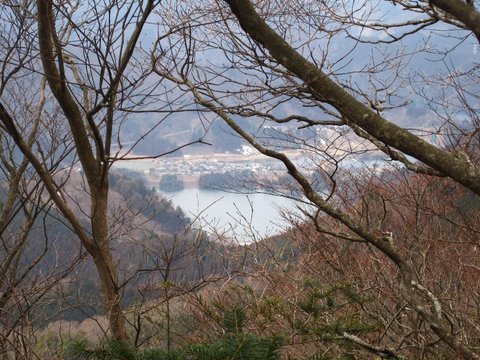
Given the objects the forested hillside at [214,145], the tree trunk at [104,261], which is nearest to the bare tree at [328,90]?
the forested hillside at [214,145]

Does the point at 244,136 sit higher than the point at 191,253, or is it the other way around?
the point at 244,136

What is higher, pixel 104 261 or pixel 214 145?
pixel 214 145

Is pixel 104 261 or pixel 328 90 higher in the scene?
pixel 328 90

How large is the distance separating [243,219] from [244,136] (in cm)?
494

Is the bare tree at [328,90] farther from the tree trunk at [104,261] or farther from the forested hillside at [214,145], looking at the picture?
the tree trunk at [104,261]

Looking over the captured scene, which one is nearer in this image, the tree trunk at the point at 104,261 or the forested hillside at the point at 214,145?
the forested hillside at the point at 214,145

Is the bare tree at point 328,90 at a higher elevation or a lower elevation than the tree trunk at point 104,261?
higher

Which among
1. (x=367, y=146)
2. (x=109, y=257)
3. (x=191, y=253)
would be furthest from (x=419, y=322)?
(x=109, y=257)

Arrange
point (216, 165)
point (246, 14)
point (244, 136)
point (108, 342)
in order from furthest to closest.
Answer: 1. point (216, 165)
2. point (244, 136)
3. point (246, 14)
4. point (108, 342)

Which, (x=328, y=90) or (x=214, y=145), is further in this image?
(x=214, y=145)

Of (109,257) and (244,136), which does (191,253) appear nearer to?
(244,136)

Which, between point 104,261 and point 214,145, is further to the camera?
point 214,145

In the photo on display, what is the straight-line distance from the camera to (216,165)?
4744 centimetres

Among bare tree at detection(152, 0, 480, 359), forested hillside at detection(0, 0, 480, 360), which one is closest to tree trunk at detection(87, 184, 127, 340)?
forested hillside at detection(0, 0, 480, 360)
